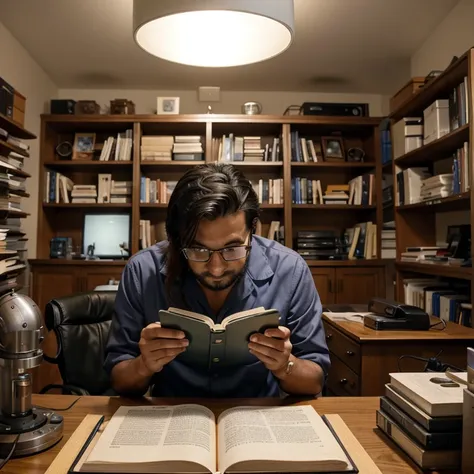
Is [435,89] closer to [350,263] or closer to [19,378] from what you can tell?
[350,263]

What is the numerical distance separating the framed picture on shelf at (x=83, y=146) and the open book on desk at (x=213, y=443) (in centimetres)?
317

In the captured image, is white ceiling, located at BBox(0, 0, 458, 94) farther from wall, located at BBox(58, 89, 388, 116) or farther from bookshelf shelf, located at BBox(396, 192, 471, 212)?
bookshelf shelf, located at BBox(396, 192, 471, 212)

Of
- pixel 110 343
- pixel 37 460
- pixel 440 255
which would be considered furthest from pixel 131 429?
pixel 440 255

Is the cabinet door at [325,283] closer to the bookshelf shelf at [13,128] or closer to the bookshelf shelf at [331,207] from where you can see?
the bookshelf shelf at [331,207]

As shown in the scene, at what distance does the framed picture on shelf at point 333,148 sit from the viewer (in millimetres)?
3764

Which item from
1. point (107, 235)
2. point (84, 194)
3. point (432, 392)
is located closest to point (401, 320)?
point (432, 392)

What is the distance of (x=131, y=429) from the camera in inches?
32.6

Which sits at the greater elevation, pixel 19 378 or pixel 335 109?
pixel 335 109

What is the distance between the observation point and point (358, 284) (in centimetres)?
354

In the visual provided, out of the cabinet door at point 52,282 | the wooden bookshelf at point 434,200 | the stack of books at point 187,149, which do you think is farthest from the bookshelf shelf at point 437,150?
the cabinet door at point 52,282

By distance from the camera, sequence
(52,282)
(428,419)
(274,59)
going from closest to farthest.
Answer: (428,419) → (274,59) → (52,282)

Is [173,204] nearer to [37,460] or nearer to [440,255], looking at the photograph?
[37,460]

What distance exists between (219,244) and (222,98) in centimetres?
314

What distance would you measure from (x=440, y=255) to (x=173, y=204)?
1868 mm
